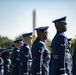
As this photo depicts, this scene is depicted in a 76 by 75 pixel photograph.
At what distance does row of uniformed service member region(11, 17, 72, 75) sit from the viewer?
9.96 meters

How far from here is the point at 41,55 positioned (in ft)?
36.4

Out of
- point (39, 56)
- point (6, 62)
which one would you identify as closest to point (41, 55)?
point (39, 56)

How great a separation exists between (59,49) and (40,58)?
1218 millimetres

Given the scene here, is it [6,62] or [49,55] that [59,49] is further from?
[6,62]

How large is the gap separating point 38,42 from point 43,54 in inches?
13.8

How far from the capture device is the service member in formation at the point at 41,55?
11102 mm

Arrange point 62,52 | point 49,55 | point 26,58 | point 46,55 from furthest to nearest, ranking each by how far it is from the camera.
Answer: point 26,58
point 49,55
point 46,55
point 62,52

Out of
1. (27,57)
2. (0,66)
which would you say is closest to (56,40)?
(27,57)

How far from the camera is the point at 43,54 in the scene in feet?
36.8

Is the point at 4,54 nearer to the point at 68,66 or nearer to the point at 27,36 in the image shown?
the point at 27,36

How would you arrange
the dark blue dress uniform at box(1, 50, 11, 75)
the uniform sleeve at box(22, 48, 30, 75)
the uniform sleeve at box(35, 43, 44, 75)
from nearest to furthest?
the uniform sleeve at box(35, 43, 44, 75), the uniform sleeve at box(22, 48, 30, 75), the dark blue dress uniform at box(1, 50, 11, 75)

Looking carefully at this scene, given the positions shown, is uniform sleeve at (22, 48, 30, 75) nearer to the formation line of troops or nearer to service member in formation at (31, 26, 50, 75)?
the formation line of troops

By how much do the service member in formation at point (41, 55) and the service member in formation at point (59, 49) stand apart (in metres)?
0.91

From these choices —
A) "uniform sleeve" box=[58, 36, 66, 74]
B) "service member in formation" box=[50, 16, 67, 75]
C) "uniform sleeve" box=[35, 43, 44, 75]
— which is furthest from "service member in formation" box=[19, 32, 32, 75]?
"uniform sleeve" box=[58, 36, 66, 74]
